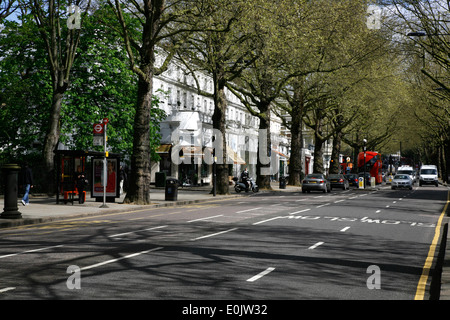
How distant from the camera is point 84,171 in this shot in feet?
91.8

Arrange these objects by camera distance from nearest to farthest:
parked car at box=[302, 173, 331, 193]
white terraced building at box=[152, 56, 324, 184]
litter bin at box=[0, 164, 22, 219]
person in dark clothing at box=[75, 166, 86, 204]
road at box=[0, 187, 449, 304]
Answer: road at box=[0, 187, 449, 304] → litter bin at box=[0, 164, 22, 219] → person in dark clothing at box=[75, 166, 86, 204] → parked car at box=[302, 173, 331, 193] → white terraced building at box=[152, 56, 324, 184]

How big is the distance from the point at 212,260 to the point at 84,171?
59.4 ft

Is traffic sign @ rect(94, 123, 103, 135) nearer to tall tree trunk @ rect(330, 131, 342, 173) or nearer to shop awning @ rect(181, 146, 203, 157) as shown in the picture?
shop awning @ rect(181, 146, 203, 157)

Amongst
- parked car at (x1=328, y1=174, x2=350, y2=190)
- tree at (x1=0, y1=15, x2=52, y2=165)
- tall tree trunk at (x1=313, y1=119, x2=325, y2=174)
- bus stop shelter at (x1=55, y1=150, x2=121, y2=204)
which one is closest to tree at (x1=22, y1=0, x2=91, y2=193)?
tree at (x1=0, y1=15, x2=52, y2=165)

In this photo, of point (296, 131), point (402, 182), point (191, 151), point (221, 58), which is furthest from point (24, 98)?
point (402, 182)

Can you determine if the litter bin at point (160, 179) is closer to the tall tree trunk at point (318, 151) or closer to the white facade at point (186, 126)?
the white facade at point (186, 126)

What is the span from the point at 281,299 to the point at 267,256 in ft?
13.2

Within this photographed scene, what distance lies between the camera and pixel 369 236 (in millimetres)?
16094

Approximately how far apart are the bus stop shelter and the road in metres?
8.01

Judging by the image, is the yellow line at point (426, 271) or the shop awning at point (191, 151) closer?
the yellow line at point (426, 271)

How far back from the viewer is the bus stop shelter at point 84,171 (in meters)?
27.3

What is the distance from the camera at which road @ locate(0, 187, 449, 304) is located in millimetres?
8281

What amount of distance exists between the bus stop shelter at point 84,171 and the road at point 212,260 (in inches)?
315

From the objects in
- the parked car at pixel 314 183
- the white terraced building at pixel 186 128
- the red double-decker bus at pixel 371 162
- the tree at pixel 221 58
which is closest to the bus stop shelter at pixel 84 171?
the tree at pixel 221 58
